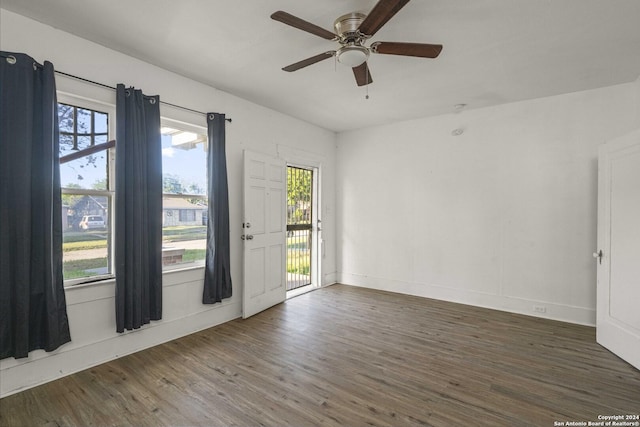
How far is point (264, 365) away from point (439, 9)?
312cm

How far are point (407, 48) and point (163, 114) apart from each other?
2467 millimetres

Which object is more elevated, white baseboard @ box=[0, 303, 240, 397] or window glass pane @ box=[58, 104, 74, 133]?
window glass pane @ box=[58, 104, 74, 133]

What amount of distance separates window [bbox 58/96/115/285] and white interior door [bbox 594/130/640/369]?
470 cm

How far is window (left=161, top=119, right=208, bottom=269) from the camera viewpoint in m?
3.30

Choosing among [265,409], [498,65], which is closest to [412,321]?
[265,409]

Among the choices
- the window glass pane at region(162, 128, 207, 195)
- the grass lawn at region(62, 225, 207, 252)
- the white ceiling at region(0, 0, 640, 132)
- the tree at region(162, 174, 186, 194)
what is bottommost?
the grass lawn at region(62, 225, 207, 252)

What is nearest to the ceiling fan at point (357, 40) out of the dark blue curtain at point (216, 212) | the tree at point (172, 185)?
the dark blue curtain at point (216, 212)

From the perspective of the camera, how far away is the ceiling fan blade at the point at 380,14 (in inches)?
67.9

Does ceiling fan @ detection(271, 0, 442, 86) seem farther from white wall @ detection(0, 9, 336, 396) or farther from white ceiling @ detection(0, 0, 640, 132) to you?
white wall @ detection(0, 9, 336, 396)

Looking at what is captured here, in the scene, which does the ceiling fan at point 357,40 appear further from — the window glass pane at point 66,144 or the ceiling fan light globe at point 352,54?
the window glass pane at point 66,144

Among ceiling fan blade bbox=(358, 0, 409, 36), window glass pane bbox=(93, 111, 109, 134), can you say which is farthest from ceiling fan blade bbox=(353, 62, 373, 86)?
window glass pane bbox=(93, 111, 109, 134)

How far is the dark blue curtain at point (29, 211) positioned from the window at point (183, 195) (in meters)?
0.97

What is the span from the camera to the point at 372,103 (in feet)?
13.7

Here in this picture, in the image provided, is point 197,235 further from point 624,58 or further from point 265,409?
point 624,58
